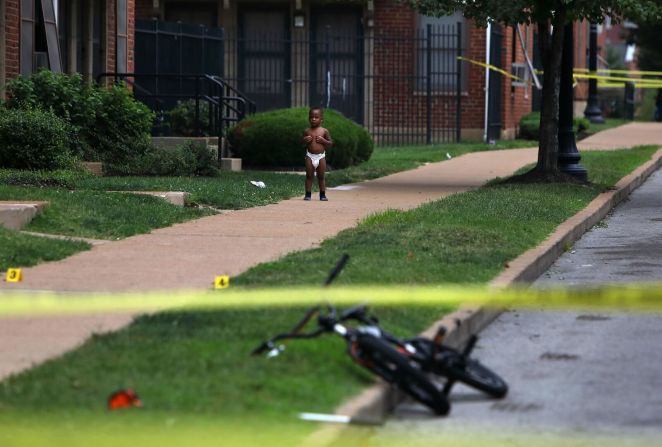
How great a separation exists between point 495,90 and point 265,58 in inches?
217

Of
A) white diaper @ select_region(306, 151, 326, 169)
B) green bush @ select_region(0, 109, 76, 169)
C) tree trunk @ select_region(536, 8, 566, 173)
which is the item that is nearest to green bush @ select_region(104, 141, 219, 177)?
green bush @ select_region(0, 109, 76, 169)

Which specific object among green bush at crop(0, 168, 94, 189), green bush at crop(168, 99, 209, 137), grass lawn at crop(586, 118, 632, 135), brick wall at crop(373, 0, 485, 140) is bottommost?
green bush at crop(0, 168, 94, 189)

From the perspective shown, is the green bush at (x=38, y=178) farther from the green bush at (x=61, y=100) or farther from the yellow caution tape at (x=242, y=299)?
the yellow caution tape at (x=242, y=299)

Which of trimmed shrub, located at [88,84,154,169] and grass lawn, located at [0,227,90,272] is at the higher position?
trimmed shrub, located at [88,84,154,169]

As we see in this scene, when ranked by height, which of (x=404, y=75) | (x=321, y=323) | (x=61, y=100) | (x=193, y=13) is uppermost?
(x=193, y=13)

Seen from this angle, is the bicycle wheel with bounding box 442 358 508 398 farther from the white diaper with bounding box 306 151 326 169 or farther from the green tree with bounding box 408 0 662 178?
the green tree with bounding box 408 0 662 178

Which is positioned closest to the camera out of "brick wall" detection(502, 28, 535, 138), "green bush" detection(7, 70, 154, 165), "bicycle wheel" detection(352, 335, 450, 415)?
"bicycle wheel" detection(352, 335, 450, 415)

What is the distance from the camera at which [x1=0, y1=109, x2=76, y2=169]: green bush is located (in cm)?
1725

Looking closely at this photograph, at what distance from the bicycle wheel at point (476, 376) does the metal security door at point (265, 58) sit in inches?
976

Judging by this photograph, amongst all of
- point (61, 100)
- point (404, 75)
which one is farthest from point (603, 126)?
point (61, 100)

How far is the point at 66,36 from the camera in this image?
21.8 m

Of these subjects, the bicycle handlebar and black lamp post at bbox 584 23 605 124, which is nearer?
the bicycle handlebar

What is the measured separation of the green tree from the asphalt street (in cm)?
684

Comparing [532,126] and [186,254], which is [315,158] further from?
[532,126]
